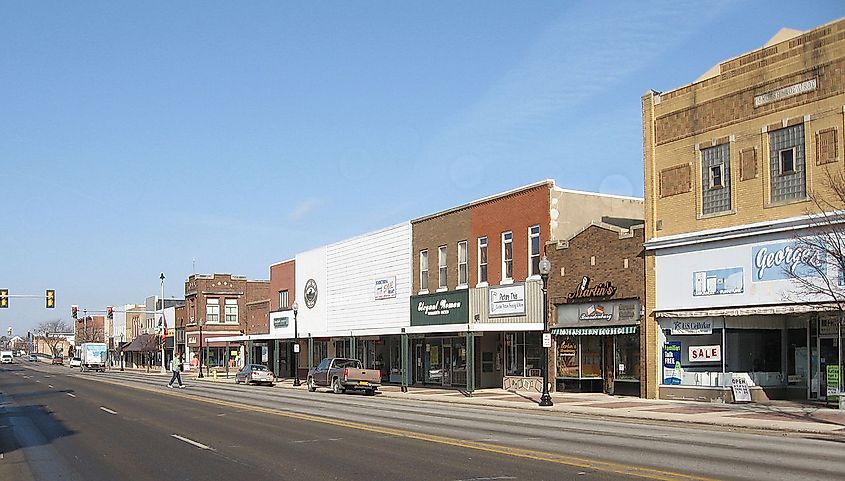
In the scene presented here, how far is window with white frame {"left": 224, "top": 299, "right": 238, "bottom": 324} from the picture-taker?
9031 cm

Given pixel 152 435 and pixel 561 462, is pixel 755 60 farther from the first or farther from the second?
pixel 152 435

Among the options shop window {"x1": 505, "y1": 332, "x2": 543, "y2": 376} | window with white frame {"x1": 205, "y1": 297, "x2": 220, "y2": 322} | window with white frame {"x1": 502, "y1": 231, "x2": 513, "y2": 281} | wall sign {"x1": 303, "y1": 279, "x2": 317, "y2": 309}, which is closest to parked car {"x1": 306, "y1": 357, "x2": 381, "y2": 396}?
shop window {"x1": 505, "y1": 332, "x2": 543, "y2": 376}

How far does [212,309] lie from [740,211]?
68.0m

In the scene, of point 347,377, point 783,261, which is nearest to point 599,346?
point 783,261

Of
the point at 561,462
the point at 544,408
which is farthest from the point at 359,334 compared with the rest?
the point at 561,462

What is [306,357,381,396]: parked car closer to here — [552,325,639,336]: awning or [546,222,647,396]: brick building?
[546,222,647,396]: brick building

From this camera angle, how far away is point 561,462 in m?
14.5

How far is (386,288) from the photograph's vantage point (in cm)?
5097

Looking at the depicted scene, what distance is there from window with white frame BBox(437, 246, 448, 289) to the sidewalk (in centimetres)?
830

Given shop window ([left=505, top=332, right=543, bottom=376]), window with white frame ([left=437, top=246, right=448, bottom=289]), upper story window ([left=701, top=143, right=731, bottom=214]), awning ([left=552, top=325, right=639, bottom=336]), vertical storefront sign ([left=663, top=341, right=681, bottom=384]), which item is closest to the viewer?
upper story window ([left=701, top=143, right=731, bottom=214])

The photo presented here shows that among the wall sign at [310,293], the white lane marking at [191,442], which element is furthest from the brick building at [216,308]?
the white lane marking at [191,442]

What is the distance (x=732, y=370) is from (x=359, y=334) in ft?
83.8

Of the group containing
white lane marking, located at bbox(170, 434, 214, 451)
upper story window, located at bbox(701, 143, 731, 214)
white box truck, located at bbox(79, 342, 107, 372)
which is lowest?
white box truck, located at bbox(79, 342, 107, 372)

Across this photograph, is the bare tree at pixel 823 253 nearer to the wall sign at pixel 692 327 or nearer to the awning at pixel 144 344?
the wall sign at pixel 692 327
